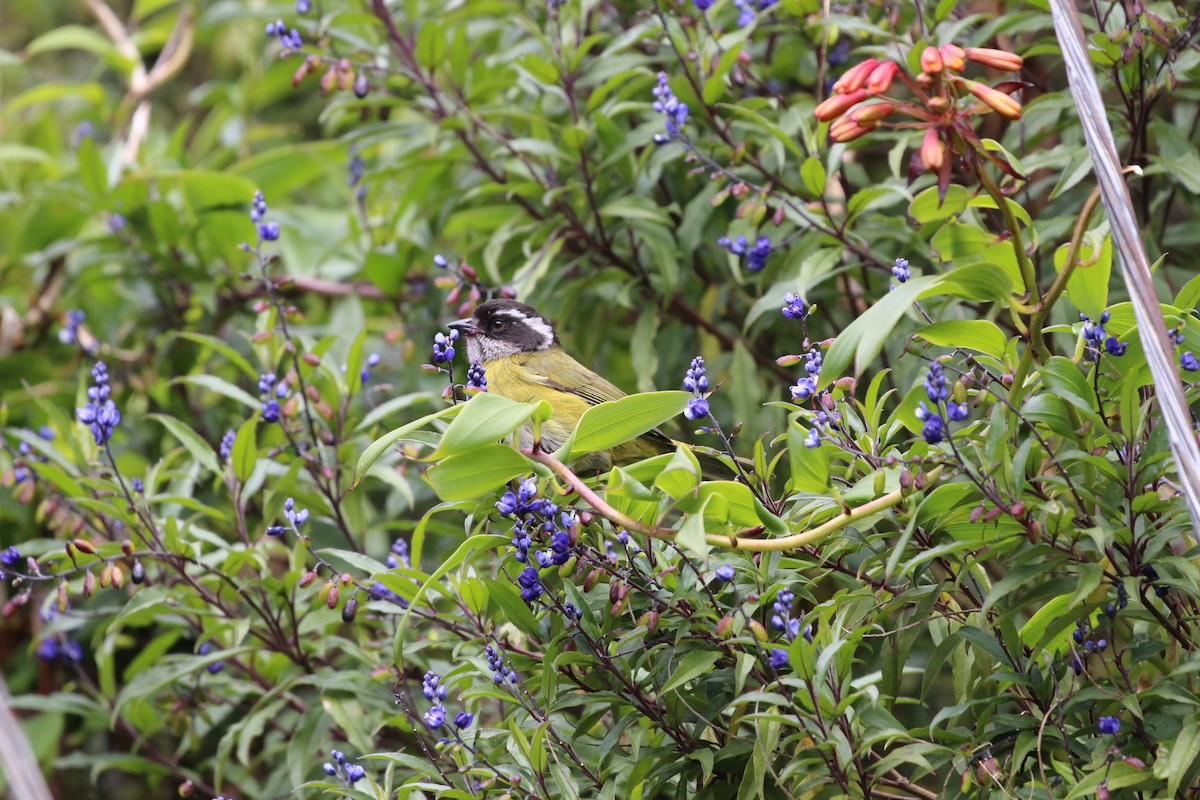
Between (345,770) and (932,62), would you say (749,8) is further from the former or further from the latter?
(345,770)

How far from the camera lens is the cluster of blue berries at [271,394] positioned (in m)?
3.41

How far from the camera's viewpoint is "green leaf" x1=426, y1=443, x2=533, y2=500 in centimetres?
199

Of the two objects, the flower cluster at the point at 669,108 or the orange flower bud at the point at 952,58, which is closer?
the orange flower bud at the point at 952,58

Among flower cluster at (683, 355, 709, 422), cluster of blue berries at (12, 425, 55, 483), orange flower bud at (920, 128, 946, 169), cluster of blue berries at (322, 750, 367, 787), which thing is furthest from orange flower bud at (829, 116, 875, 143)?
cluster of blue berries at (12, 425, 55, 483)

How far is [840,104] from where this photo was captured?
1972mm

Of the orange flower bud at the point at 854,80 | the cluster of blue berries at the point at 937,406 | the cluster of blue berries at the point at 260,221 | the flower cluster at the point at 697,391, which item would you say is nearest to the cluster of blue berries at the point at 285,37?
the cluster of blue berries at the point at 260,221

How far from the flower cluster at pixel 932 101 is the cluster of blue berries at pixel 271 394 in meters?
2.02

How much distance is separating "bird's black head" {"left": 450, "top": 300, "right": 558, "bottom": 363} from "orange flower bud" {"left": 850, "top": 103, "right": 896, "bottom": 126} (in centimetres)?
225

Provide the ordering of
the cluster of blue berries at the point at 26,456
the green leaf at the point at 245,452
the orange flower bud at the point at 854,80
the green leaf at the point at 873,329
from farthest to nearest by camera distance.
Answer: the cluster of blue berries at the point at 26,456 < the green leaf at the point at 245,452 < the orange flower bud at the point at 854,80 < the green leaf at the point at 873,329

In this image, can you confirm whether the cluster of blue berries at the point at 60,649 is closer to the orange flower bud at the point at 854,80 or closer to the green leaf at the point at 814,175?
the green leaf at the point at 814,175

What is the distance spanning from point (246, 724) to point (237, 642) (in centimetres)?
31

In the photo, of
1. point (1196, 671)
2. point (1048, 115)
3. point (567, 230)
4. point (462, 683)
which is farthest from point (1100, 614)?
point (567, 230)

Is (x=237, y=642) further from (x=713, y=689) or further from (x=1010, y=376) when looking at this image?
(x=1010, y=376)

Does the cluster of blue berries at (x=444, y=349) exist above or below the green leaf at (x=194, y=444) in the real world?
above
